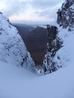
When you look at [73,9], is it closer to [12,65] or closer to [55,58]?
[55,58]

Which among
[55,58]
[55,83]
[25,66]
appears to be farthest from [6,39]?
[55,83]

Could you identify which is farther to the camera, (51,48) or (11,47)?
(51,48)

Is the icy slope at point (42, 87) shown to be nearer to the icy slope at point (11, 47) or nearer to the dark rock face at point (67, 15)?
the icy slope at point (11, 47)

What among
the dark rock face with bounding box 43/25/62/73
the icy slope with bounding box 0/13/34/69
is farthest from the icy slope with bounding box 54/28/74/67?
the icy slope with bounding box 0/13/34/69

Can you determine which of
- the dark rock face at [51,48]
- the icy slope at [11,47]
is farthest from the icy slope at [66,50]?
the icy slope at [11,47]

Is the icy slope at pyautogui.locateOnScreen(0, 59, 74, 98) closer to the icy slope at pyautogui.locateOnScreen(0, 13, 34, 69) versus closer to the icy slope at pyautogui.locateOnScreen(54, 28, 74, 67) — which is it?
the icy slope at pyautogui.locateOnScreen(0, 13, 34, 69)

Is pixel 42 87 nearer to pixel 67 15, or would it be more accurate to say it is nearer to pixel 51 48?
pixel 51 48

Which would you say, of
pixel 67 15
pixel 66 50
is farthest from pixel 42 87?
pixel 67 15
